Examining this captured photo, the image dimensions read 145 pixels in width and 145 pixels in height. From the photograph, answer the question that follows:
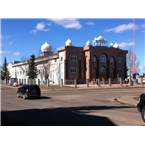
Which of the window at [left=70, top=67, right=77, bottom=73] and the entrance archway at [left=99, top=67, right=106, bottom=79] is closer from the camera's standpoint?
the window at [left=70, top=67, right=77, bottom=73]

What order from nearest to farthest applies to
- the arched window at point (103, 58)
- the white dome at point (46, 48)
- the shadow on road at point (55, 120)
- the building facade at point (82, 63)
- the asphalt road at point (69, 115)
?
the shadow on road at point (55, 120), the asphalt road at point (69, 115), the building facade at point (82, 63), the arched window at point (103, 58), the white dome at point (46, 48)

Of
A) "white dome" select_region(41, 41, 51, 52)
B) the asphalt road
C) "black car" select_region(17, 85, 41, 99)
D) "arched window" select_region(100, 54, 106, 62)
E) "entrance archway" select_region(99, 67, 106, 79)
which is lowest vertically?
the asphalt road

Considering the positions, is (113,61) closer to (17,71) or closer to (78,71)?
(78,71)

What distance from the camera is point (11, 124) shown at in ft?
28.7

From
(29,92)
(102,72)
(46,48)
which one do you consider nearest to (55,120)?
(29,92)

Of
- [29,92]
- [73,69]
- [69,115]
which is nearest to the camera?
[69,115]

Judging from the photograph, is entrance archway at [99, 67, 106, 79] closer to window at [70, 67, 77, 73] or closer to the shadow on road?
window at [70, 67, 77, 73]

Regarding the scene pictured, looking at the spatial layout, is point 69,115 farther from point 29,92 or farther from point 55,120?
point 29,92

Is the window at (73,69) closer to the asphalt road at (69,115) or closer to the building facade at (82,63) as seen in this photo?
the building facade at (82,63)

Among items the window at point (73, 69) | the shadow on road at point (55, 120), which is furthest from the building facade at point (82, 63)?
the shadow on road at point (55, 120)

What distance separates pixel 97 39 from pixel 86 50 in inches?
412

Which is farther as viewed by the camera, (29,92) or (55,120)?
(29,92)

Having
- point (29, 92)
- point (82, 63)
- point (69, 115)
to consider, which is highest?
point (82, 63)

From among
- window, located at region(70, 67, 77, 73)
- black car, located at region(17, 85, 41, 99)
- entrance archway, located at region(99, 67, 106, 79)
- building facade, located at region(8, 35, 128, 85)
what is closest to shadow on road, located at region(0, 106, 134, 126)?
black car, located at region(17, 85, 41, 99)
